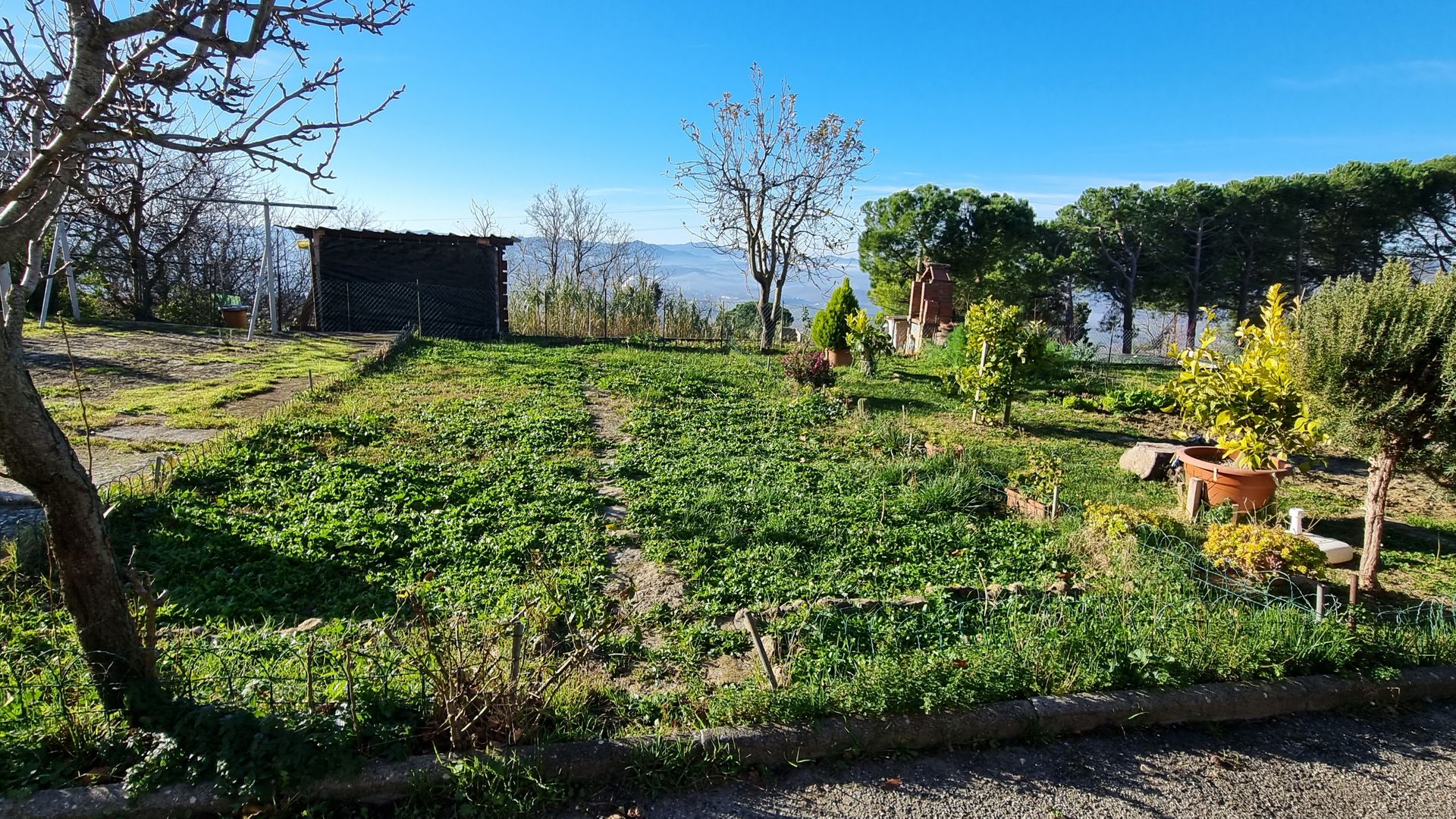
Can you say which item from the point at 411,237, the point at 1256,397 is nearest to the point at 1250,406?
the point at 1256,397

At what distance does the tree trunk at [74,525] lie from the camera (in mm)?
2164

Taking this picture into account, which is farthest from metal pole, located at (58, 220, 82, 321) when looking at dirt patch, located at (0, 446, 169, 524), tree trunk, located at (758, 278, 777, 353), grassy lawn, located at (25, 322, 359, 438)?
tree trunk, located at (758, 278, 777, 353)

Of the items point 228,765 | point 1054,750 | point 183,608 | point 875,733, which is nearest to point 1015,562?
point 1054,750

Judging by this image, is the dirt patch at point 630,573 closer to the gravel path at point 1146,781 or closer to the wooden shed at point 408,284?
the gravel path at point 1146,781

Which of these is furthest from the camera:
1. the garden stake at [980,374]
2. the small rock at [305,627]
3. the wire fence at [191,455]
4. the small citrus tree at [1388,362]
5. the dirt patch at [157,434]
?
the garden stake at [980,374]

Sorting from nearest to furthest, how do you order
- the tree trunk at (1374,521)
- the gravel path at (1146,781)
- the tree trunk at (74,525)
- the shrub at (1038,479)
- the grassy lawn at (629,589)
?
the tree trunk at (74,525)
the gravel path at (1146,781)
the grassy lawn at (629,589)
the tree trunk at (1374,521)
the shrub at (1038,479)

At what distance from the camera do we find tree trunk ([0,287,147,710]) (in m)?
2.16

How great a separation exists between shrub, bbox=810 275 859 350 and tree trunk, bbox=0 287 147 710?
13037mm

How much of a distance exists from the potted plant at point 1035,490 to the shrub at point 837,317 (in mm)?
8333

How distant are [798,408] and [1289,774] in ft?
23.3

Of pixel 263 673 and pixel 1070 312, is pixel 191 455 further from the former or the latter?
pixel 1070 312

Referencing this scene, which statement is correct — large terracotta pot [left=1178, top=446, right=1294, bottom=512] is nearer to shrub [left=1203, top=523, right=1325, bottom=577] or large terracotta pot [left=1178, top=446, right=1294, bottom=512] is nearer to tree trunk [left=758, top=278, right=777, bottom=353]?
shrub [left=1203, top=523, right=1325, bottom=577]

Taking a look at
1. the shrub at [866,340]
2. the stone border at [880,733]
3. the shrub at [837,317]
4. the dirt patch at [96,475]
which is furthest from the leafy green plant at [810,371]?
the stone border at [880,733]

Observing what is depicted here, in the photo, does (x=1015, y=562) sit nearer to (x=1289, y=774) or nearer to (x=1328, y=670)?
(x=1328, y=670)
